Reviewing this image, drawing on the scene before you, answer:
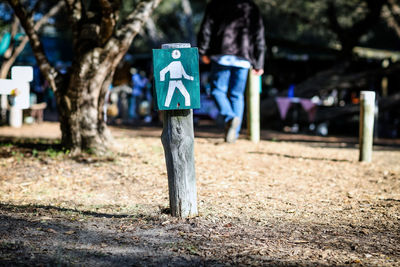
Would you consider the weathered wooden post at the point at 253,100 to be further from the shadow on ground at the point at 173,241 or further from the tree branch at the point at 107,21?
the shadow on ground at the point at 173,241

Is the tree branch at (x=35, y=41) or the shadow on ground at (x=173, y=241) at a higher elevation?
the tree branch at (x=35, y=41)

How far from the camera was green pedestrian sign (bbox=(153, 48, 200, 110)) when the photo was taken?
3.84 m

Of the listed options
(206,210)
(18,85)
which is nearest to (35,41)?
(18,85)

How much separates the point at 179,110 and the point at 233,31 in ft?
13.1

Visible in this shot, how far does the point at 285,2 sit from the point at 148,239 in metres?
20.5

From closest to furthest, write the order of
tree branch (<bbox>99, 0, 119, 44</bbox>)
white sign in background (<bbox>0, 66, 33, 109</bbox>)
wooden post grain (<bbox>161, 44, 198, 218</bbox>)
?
wooden post grain (<bbox>161, 44, 198, 218</bbox>), white sign in background (<bbox>0, 66, 33, 109</bbox>), tree branch (<bbox>99, 0, 119, 44</bbox>)

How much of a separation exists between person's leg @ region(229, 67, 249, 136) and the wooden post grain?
3695mm

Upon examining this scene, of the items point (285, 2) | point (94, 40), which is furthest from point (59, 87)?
point (285, 2)

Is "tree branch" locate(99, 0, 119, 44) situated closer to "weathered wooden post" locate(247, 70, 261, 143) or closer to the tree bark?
the tree bark

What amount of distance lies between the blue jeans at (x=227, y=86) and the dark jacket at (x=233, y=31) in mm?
248

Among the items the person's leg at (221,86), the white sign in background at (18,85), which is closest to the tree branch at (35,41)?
the white sign in background at (18,85)

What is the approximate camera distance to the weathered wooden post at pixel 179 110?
152 inches

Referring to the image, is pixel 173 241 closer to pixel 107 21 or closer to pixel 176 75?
pixel 176 75

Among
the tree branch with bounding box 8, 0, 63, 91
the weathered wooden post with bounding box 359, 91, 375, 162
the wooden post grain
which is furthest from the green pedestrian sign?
the weathered wooden post with bounding box 359, 91, 375, 162
